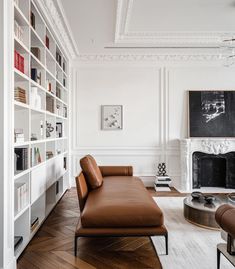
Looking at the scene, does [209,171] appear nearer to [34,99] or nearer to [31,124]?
[31,124]

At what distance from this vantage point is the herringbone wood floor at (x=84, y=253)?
2137mm

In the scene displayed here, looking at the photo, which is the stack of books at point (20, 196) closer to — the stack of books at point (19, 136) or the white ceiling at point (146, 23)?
the stack of books at point (19, 136)

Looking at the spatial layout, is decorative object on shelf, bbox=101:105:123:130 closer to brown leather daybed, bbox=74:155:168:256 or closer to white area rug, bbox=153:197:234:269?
white area rug, bbox=153:197:234:269

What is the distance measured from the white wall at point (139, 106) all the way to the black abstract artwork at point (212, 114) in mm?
191

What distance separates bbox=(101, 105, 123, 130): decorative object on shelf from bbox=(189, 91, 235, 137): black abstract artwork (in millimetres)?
1606

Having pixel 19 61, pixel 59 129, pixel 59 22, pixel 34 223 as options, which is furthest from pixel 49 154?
pixel 59 22

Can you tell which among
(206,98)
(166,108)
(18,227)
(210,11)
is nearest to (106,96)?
(166,108)

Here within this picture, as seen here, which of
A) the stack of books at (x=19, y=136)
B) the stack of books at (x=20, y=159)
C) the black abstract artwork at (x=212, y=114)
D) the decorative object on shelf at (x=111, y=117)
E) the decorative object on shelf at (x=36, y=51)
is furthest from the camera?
the decorative object on shelf at (x=111, y=117)

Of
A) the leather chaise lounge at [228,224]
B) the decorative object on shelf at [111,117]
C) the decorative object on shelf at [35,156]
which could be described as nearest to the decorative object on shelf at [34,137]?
the decorative object on shelf at [35,156]

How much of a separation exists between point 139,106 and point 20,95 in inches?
130

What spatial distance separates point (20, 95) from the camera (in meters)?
2.32

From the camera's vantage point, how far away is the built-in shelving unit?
2.34 metres

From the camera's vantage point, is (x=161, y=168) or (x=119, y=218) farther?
(x=161, y=168)

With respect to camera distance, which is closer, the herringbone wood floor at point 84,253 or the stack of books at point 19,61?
the herringbone wood floor at point 84,253
